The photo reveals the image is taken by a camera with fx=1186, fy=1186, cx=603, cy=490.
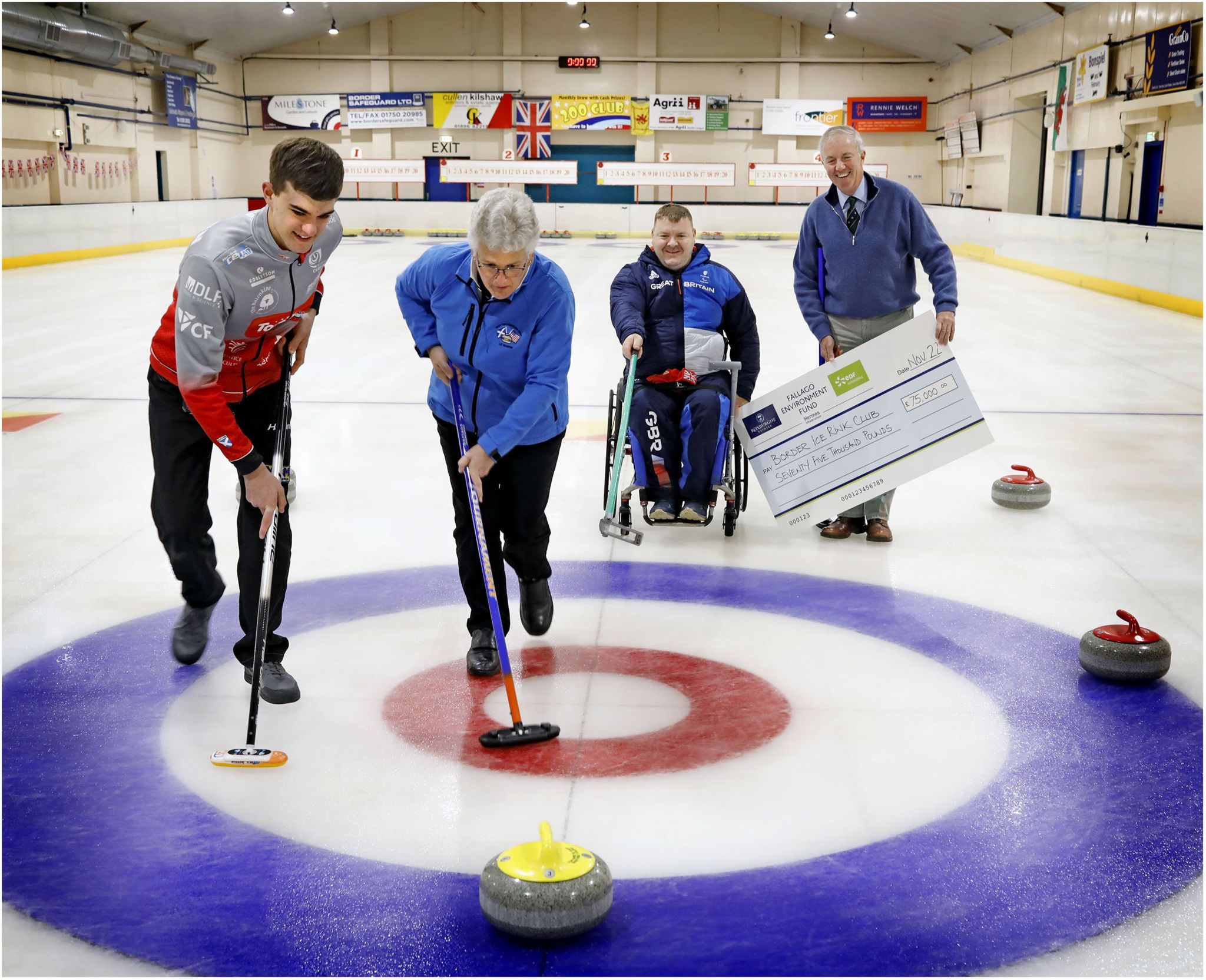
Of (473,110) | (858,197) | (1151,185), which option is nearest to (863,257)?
(858,197)

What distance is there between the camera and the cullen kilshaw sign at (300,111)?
96.9 feet

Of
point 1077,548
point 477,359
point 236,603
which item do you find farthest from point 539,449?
point 1077,548

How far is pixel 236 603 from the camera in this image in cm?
402

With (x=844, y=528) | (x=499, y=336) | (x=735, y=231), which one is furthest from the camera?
(x=735, y=231)

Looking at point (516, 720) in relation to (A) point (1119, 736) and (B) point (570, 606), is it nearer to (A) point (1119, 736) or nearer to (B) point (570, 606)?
(B) point (570, 606)

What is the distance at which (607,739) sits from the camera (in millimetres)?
2982

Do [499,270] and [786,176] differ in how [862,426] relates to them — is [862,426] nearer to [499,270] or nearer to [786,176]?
[499,270]

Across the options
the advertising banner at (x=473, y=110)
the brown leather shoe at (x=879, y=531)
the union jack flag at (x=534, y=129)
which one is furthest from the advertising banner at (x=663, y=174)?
the brown leather shoe at (x=879, y=531)

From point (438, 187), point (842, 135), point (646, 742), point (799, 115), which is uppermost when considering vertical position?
point (799, 115)

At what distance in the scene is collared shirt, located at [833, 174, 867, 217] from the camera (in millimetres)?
4594

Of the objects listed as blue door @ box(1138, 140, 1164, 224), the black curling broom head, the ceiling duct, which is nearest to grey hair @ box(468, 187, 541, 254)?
the black curling broom head

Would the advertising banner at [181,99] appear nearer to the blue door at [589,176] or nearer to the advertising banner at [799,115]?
the blue door at [589,176]

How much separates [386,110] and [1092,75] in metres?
17.0

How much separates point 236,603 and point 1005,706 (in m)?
2.48
